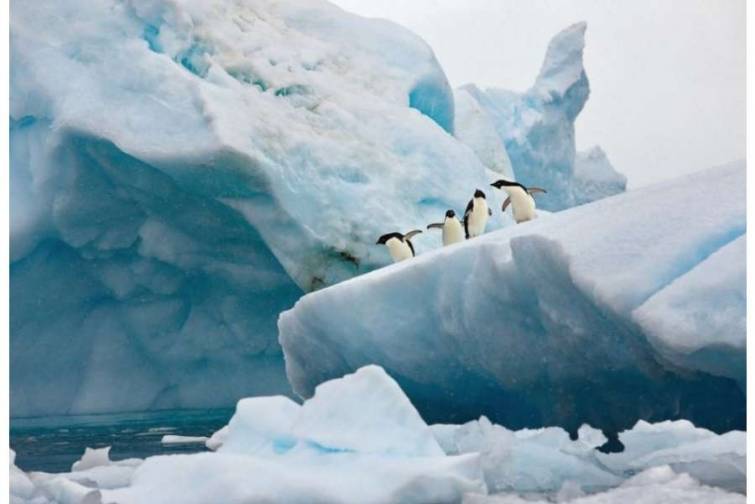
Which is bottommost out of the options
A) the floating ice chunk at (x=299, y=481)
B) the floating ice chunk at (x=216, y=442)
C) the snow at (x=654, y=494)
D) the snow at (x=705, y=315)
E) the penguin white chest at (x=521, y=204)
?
the floating ice chunk at (x=216, y=442)

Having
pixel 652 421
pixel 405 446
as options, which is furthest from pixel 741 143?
pixel 405 446

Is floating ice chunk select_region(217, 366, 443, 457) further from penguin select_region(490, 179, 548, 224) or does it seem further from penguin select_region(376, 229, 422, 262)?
penguin select_region(376, 229, 422, 262)

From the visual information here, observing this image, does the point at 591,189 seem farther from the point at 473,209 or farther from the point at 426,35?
the point at 473,209

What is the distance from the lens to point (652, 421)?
156 inches

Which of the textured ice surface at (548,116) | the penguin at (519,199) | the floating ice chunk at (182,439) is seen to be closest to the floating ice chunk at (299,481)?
the floating ice chunk at (182,439)

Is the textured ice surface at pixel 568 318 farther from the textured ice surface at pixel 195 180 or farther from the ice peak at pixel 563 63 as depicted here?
the ice peak at pixel 563 63

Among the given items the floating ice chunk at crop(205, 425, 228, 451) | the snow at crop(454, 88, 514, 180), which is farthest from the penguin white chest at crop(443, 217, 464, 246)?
the snow at crop(454, 88, 514, 180)

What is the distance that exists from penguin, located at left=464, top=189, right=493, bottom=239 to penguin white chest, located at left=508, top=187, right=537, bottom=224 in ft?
0.64

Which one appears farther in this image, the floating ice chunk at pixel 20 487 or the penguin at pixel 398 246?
the penguin at pixel 398 246

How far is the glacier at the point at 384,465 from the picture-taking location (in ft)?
9.10

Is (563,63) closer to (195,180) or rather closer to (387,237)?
(387,237)

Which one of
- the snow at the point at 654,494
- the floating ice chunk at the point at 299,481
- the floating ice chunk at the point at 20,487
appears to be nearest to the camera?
the snow at the point at 654,494

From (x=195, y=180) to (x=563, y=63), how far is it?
20.9ft

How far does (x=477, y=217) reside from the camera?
708 centimetres
